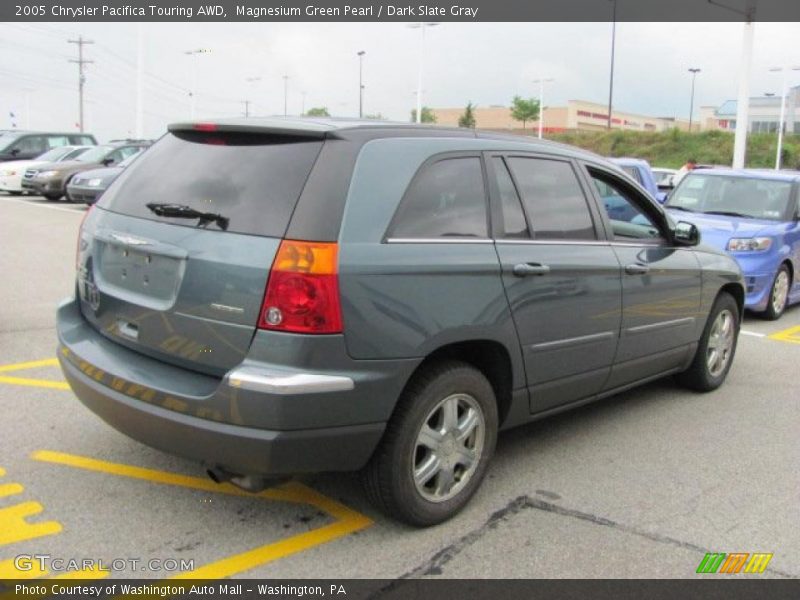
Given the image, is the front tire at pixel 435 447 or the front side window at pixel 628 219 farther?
the front side window at pixel 628 219

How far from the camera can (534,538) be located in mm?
3461

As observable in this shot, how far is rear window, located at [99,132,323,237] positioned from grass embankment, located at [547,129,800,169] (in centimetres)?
5692

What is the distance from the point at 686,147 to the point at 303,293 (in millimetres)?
66484

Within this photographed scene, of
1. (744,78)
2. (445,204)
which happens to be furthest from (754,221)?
(744,78)

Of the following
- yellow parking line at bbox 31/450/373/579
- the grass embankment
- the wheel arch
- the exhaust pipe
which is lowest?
yellow parking line at bbox 31/450/373/579

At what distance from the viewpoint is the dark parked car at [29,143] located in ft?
85.8

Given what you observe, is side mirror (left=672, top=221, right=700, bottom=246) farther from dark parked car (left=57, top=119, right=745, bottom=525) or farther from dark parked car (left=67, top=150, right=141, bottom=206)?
dark parked car (left=67, top=150, right=141, bottom=206)

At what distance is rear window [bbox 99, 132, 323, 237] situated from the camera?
319 cm

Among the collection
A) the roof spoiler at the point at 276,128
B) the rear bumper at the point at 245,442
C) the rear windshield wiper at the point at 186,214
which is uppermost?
the roof spoiler at the point at 276,128

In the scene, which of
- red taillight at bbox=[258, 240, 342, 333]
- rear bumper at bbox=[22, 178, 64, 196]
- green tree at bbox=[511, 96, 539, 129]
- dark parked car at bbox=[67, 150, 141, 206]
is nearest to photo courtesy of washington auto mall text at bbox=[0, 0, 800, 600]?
red taillight at bbox=[258, 240, 342, 333]

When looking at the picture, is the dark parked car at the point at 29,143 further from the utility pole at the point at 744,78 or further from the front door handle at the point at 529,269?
the front door handle at the point at 529,269

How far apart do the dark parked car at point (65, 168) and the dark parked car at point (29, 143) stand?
4.30 meters

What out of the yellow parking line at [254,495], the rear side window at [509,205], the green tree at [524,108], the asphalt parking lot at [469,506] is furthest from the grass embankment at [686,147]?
→ the yellow parking line at [254,495]

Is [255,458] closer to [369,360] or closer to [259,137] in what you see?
[369,360]
